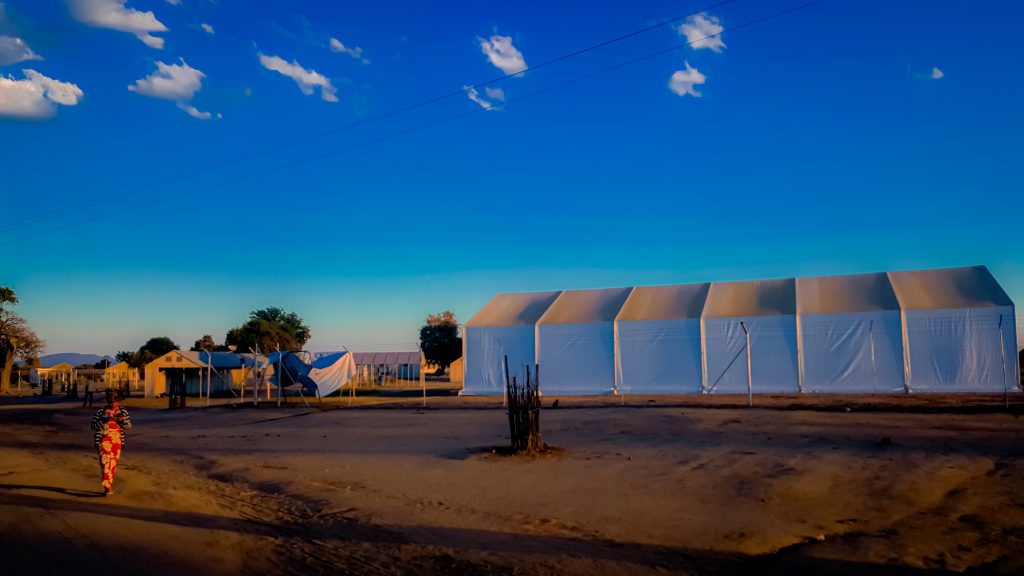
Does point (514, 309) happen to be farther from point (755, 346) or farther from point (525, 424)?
point (525, 424)

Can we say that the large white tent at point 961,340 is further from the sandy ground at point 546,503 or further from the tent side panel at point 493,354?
the tent side panel at point 493,354

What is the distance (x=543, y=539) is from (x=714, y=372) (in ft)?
85.4

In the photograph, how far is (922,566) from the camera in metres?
6.63

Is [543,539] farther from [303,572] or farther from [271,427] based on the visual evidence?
[271,427]

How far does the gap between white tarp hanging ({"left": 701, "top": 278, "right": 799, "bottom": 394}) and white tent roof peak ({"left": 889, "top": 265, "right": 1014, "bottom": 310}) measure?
486 centimetres

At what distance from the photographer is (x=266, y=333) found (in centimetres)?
6988

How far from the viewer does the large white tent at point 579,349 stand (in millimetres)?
34406

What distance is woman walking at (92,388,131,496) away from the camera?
10.5 m

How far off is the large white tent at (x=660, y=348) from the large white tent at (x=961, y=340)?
883 cm

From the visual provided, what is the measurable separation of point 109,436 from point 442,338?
6845 centimetres

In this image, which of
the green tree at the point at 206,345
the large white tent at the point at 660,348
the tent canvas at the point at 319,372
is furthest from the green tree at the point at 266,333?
the large white tent at the point at 660,348

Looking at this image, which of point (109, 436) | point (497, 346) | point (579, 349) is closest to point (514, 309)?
point (497, 346)

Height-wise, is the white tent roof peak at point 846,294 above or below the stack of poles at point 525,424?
above

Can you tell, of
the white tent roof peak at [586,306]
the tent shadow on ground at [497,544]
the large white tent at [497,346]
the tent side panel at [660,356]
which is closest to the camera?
the tent shadow on ground at [497,544]
